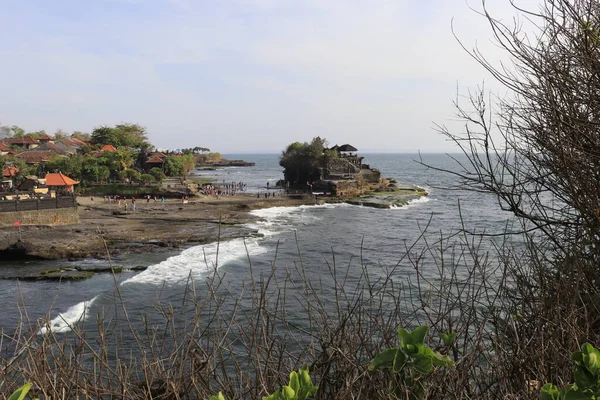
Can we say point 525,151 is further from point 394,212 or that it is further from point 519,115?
point 394,212

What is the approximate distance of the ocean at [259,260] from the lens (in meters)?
16.7

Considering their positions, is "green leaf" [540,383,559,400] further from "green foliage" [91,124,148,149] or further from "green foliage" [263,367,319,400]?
"green foliage" [91,124,148,149]

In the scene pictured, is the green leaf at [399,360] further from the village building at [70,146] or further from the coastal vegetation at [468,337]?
the village building at [70,146]

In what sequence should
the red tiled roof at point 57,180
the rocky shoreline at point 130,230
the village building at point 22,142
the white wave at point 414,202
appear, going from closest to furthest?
the rocky shoreline at point 130,230, the red tiled roof at point 57,180, the white wave at point 414,202, the village building at point 22,142

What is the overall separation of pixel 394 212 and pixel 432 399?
4421cm

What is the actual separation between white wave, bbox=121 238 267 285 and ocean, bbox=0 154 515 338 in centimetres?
4

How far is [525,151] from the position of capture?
4.75m

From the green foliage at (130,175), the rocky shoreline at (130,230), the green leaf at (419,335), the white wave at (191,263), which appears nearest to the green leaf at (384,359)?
the green leaf at (419,335)

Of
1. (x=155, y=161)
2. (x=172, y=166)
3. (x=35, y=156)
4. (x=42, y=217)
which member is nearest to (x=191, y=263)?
(x=42, y=217)

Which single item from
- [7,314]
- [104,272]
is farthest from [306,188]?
[7,314]

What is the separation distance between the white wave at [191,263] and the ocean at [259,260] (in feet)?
0.15

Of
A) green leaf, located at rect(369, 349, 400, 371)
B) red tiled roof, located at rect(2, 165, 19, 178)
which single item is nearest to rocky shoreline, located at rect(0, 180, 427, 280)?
red tiled roof, located at rect(2, 165, 19, 178)

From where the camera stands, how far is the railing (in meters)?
30.5

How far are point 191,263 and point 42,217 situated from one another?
45.7ft
